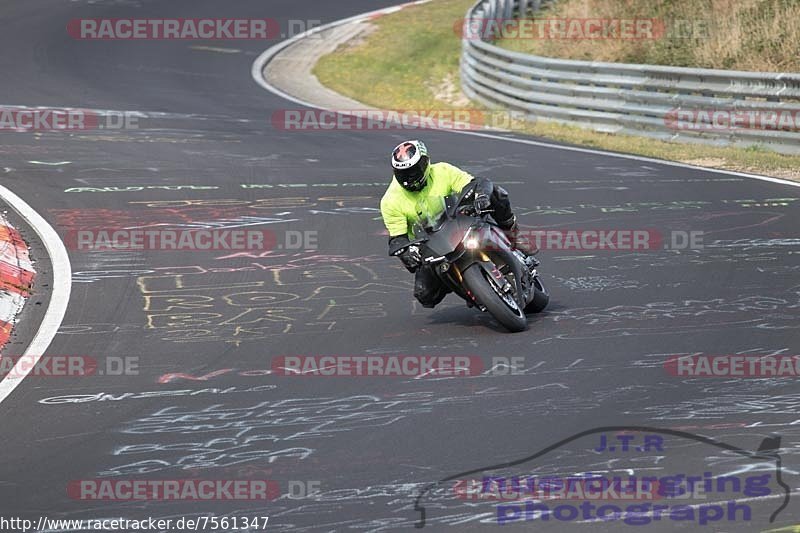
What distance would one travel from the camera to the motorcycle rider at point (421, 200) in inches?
405

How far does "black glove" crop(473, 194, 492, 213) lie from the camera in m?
10.3

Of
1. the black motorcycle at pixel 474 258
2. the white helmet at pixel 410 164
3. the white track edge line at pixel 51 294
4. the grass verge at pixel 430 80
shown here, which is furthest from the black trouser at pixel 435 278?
the grass verge at pixel 430 80

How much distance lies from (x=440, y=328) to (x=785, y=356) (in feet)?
9.22

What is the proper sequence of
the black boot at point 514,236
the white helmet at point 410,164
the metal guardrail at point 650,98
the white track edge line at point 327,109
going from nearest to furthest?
the white helmet at point 410,164 → the black boot at point 514,236 → the white track edge line at point 327,109 → the metal guardrail at point 650,98

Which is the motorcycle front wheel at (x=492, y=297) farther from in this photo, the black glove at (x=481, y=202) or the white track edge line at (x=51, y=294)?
the white track edge line at (x=51, y=294)

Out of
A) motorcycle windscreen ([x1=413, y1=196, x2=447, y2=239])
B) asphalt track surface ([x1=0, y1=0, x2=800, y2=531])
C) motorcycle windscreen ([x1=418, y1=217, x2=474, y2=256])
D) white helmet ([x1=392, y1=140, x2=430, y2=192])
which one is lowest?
Result: asphalt track surface ([x1=0, y1=0, x2=800, y2=531])

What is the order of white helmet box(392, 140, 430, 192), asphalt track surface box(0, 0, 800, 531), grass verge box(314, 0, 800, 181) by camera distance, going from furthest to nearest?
grass verge box(314, 0, 800, 181) < white helmet box(392, 140, 430, 192) < asphalt track surface box(0, 0, 800, 531)

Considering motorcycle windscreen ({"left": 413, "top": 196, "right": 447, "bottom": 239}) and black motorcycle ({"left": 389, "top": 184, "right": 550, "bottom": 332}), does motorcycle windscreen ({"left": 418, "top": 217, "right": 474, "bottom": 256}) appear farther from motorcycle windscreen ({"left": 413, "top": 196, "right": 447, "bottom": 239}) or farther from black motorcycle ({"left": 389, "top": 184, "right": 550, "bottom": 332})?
motorcycle windscreen ({"left": 413, "top": 196, "right": 447, "bottom": 239})

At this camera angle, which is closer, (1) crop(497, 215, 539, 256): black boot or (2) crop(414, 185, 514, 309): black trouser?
(2) crop(414, 185, 514, 309): black trouser

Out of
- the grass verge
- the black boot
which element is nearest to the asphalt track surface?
→ the black boot

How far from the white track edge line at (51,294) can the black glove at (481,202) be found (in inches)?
142

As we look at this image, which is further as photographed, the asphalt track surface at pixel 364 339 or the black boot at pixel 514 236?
the black boot at pixel 514 236

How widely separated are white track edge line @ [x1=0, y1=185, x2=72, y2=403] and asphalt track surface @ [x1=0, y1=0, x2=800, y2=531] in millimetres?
120

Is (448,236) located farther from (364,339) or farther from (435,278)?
(364,339)
